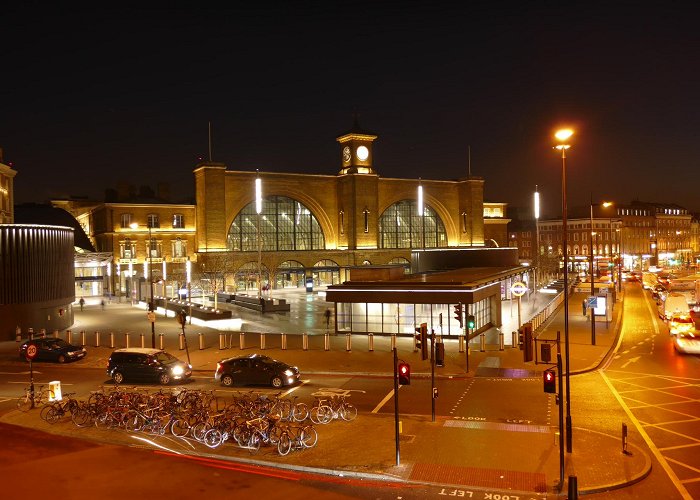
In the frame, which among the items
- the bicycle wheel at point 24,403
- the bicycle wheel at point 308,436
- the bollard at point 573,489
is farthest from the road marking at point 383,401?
the bicycle wheel at point 24,403

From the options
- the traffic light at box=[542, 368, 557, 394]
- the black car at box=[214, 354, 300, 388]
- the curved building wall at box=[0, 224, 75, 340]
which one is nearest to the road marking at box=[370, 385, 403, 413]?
the black car at box=[214, 354, 300, 388]

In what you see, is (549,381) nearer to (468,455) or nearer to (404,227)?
(468,455)

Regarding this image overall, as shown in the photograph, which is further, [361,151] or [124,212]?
[361,151]

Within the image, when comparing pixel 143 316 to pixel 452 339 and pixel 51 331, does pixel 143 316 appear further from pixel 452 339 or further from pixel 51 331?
pixel 452 339

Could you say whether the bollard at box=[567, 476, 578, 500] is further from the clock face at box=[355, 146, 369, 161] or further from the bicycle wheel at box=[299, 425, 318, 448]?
the clock face at box=[355, 146, 369, 161]

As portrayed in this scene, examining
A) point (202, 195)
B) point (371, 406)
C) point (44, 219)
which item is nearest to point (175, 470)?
point (371, 406)

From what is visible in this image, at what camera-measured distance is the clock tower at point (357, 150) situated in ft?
276

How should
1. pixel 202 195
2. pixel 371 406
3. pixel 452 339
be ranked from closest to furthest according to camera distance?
pixel 371 406 → pixel 452 339 → pixel 202 195

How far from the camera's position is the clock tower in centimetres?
8419

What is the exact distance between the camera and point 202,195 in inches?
2938

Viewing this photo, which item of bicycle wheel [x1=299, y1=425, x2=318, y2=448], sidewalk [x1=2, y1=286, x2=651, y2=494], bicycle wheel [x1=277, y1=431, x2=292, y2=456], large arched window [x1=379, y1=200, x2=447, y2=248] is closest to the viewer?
sidewalk [x1=2, y1=286, x2=651, y2=494]

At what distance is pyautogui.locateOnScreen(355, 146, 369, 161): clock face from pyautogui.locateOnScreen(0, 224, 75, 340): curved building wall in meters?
47.1

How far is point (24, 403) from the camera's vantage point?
21.2m

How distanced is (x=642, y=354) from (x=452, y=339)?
10315 millimetres
